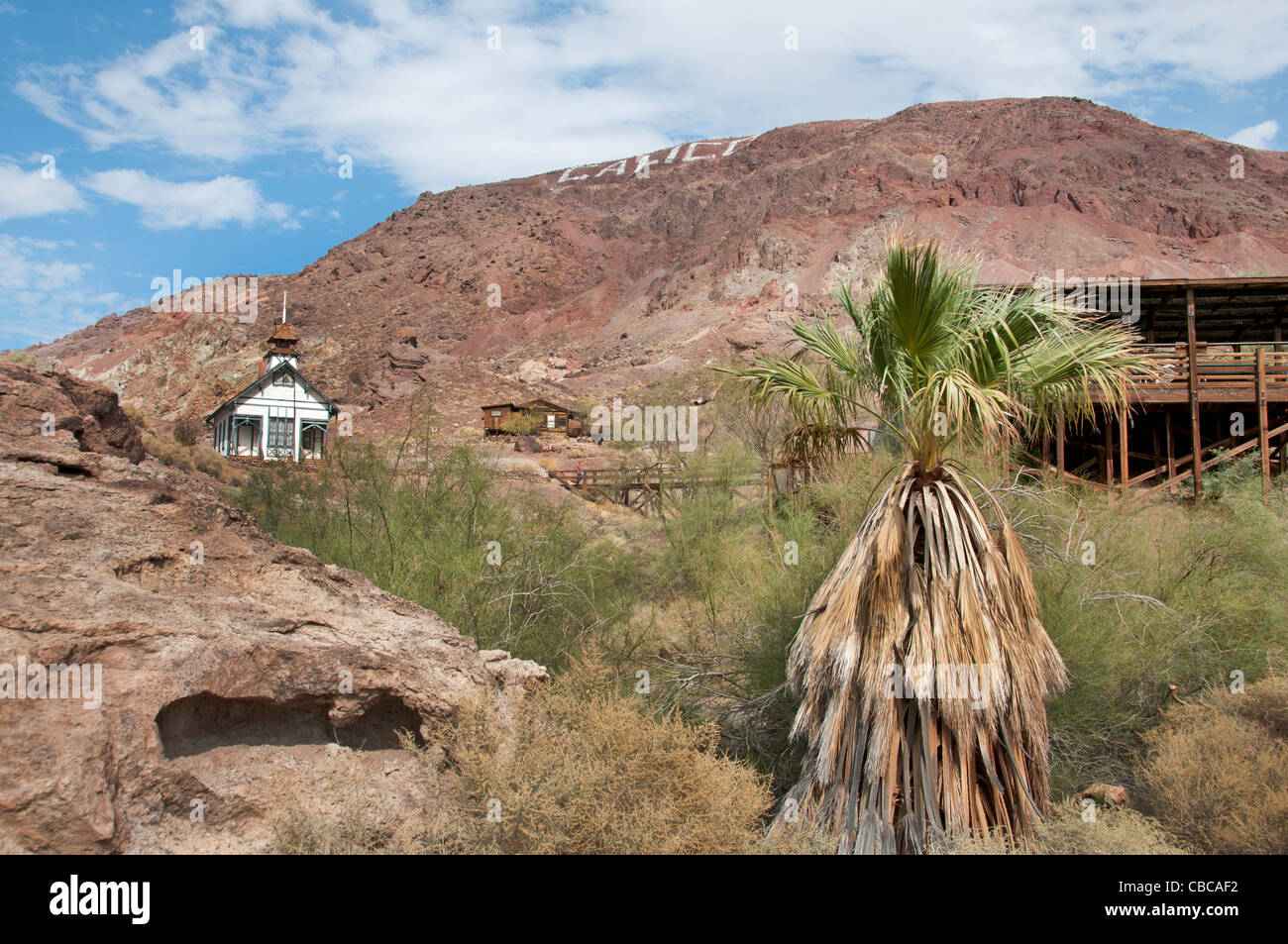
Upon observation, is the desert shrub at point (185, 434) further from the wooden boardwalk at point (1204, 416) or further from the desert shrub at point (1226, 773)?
the desert shrub at point (1226, 773)

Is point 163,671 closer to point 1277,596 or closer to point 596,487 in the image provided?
point 1277,596

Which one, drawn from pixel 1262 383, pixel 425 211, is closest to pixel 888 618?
pixel 1262 383

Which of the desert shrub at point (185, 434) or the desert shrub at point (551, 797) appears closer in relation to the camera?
the desert shrub at point (551, 797)

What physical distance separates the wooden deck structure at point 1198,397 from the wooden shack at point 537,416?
108ft

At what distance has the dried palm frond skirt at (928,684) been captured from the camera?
5934mm

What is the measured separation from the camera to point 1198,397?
17641mm

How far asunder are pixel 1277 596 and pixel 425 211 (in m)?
122

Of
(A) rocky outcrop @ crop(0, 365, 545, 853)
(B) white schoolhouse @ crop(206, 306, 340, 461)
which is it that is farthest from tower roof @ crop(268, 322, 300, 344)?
(A) rocky outcrop @ crop(0, 365, 545, 853)

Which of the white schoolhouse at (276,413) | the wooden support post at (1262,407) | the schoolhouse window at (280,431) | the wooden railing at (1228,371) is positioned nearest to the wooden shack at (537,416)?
the white schoolhouse at (276,413)

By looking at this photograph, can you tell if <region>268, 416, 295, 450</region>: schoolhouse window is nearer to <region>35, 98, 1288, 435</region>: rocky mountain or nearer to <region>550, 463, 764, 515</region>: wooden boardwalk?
<region>35, 98, 1288, 435</region>: rocky mountain

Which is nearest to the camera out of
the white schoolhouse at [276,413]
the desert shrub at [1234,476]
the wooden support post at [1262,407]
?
the desert shrub at [1234,476]

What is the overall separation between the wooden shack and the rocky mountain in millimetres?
5642

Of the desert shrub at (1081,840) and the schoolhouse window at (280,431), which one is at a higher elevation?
the schoolhouse window at (280,431)

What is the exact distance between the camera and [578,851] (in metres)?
4.67
